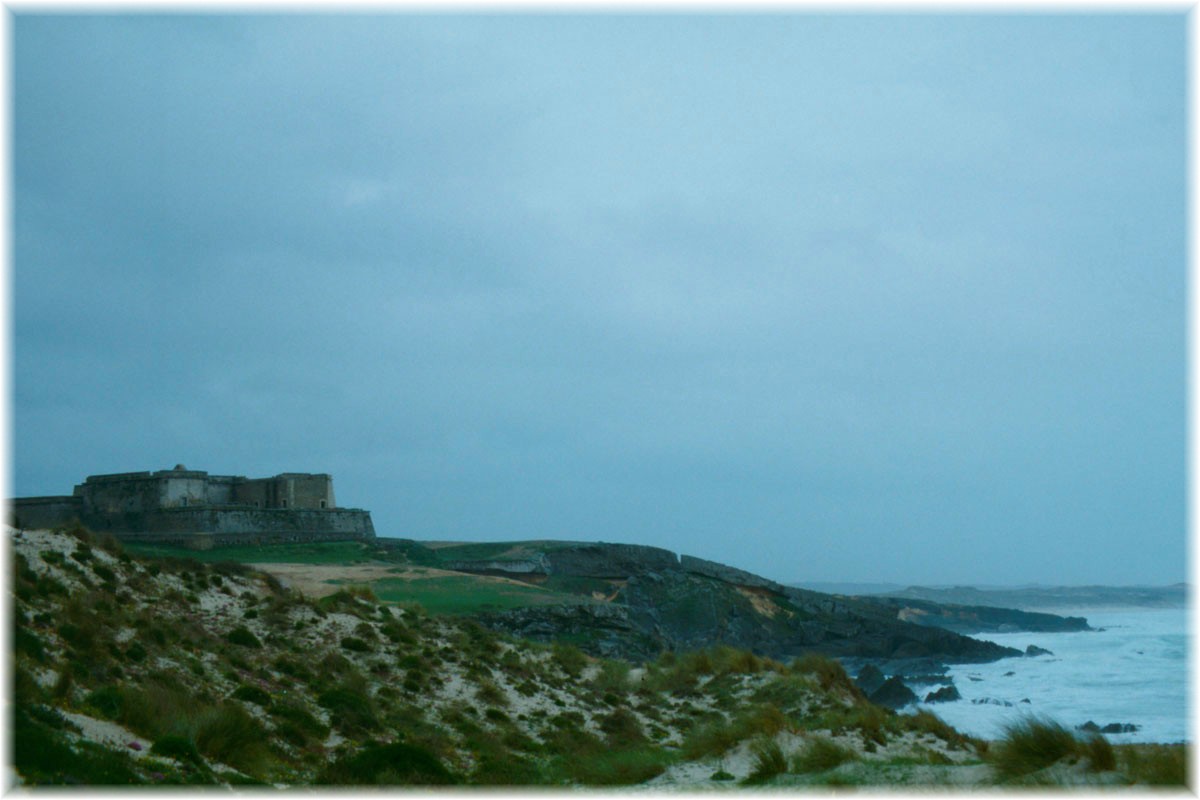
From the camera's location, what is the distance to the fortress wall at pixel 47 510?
4112cm

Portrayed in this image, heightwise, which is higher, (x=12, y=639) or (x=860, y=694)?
(x=12, y=639)

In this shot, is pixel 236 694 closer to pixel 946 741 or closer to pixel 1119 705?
pixel 946 741

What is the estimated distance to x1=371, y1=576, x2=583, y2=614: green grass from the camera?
30812 mm

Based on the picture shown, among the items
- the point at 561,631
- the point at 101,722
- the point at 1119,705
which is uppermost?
the point at 101,722

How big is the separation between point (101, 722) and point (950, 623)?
243 ft

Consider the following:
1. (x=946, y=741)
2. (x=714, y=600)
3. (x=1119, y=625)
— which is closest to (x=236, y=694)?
(x=946, y=741)

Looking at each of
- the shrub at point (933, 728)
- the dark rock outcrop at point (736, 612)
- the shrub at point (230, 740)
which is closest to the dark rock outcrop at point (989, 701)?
the dark rock outcrop at point (736, 612)

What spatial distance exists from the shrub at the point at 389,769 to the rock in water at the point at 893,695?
21.0 metres

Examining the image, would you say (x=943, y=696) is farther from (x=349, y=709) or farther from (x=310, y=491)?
(x=310, y=491)

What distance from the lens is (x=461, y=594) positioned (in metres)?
33.8

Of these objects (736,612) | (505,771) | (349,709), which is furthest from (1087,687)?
(349,709)

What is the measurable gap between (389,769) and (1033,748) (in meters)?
7.98

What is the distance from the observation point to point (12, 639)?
12.8 metres

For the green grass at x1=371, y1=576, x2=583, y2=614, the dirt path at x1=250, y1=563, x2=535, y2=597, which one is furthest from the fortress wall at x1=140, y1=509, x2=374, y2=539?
the green grass at x1=371, y1=576, x2=583, y2=614
